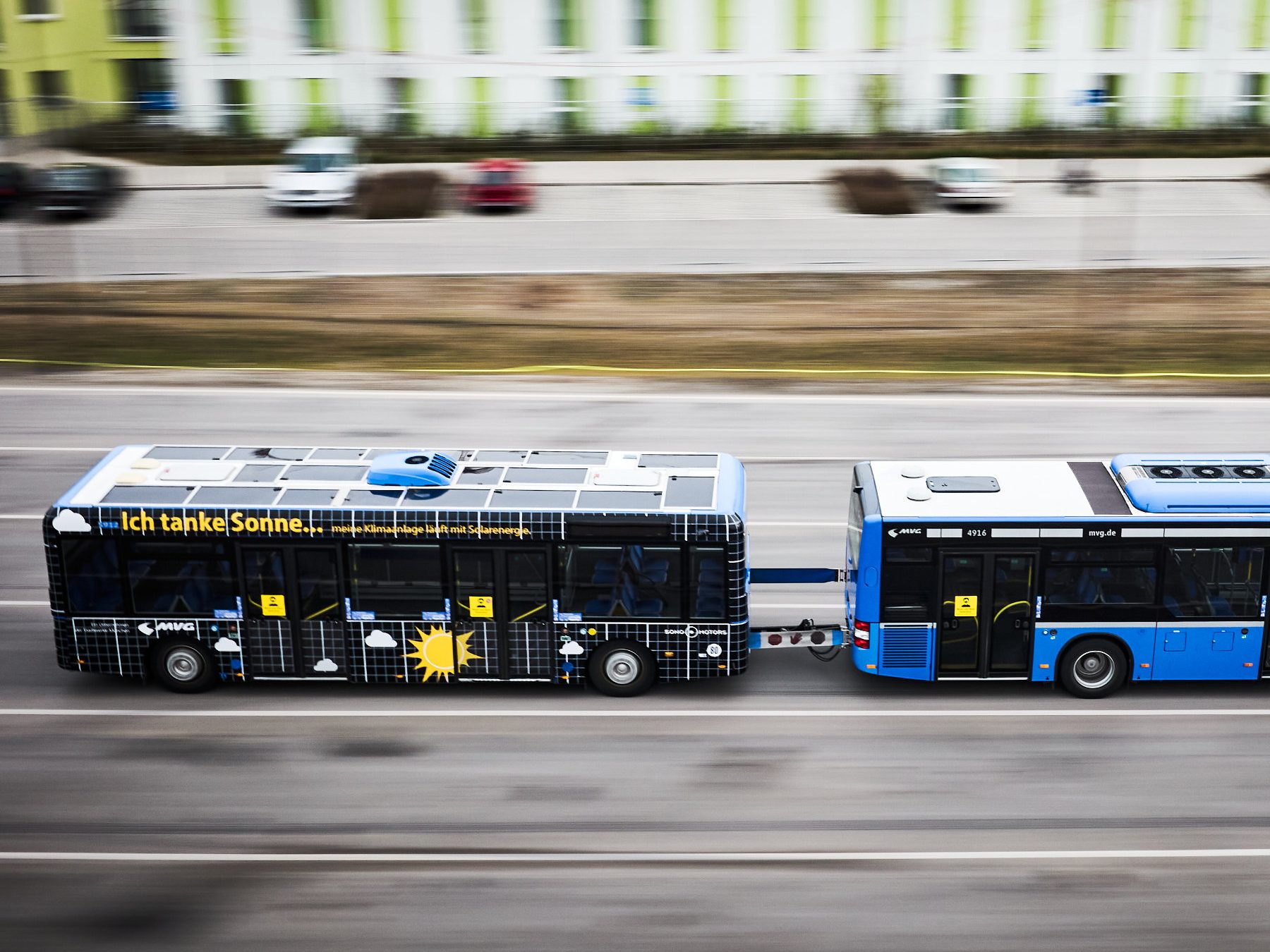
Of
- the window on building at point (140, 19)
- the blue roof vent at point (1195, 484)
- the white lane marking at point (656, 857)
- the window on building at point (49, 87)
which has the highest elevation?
the window on building at point (140, 19)

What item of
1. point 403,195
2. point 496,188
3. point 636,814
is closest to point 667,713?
point 636,814

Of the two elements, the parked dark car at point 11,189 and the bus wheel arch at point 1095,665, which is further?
the parked dark car at point 11,189

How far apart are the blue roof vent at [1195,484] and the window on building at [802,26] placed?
4378 centimetres

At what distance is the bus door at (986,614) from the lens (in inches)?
661

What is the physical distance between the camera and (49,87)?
206 feet

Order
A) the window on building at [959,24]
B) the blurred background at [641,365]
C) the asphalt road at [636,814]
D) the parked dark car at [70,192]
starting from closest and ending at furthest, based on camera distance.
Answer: the asphalt road at [636,814] < the blurred background at [641,365] < the parked dark car at [70,192] < the window on building at [959,24]

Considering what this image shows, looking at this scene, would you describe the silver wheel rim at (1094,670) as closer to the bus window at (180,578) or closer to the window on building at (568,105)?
the bus window at (180,578)

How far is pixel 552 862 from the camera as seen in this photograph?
46.5 ft

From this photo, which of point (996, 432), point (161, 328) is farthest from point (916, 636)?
point (161, 328)

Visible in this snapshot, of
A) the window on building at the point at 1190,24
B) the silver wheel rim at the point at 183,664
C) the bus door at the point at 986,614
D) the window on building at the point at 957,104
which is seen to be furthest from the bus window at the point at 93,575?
the window on building at the point at 1190,24

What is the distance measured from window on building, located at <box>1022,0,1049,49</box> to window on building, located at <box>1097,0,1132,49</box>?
234 cm

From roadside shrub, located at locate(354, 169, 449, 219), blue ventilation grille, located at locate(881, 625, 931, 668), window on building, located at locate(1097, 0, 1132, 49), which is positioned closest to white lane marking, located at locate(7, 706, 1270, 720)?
blue ventilation grille, located at locate(881, 625, 931, 668)

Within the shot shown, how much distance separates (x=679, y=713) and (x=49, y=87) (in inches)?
2236

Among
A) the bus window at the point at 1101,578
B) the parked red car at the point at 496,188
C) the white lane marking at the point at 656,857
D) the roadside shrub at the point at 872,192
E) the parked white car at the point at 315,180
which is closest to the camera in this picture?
the white lane marking at the point at 656,857
